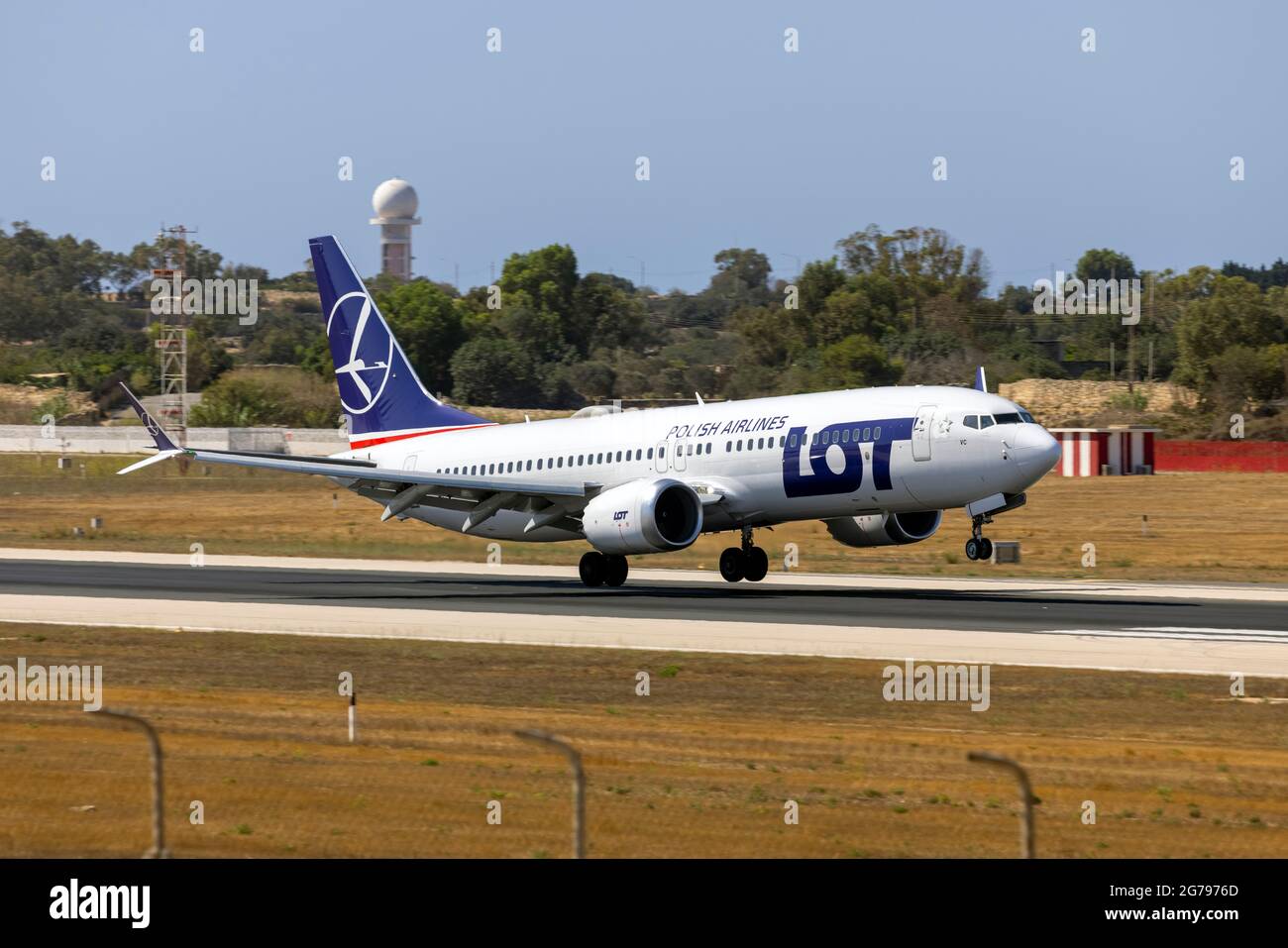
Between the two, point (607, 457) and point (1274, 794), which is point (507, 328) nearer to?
point (607, 457)

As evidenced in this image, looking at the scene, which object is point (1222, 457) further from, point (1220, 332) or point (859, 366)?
point (1220, 332)

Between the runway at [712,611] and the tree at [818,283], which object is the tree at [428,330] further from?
the runway at [712,611]

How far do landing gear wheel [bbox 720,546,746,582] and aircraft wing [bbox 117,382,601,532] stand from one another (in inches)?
152

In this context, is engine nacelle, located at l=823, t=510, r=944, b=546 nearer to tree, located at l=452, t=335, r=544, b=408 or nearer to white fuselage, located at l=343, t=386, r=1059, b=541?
white fuselage, located at l=343, t=386, r=1059, b=541

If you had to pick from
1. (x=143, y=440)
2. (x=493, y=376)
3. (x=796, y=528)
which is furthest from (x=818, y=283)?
(x=796, y=528)

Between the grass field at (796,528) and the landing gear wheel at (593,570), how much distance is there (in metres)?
9.03

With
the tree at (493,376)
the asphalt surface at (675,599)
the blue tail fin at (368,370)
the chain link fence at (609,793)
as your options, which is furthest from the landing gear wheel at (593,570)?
the tree at (493,376)

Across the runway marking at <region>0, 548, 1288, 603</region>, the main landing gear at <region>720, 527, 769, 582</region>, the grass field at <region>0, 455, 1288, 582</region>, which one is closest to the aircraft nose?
the runway marking at <region>0, 548, 1288, 603</region>

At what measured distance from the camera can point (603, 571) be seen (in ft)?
154

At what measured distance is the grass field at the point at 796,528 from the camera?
56156mm

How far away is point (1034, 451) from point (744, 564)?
9961 millimetres

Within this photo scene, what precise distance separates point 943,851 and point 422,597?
30.2 m
